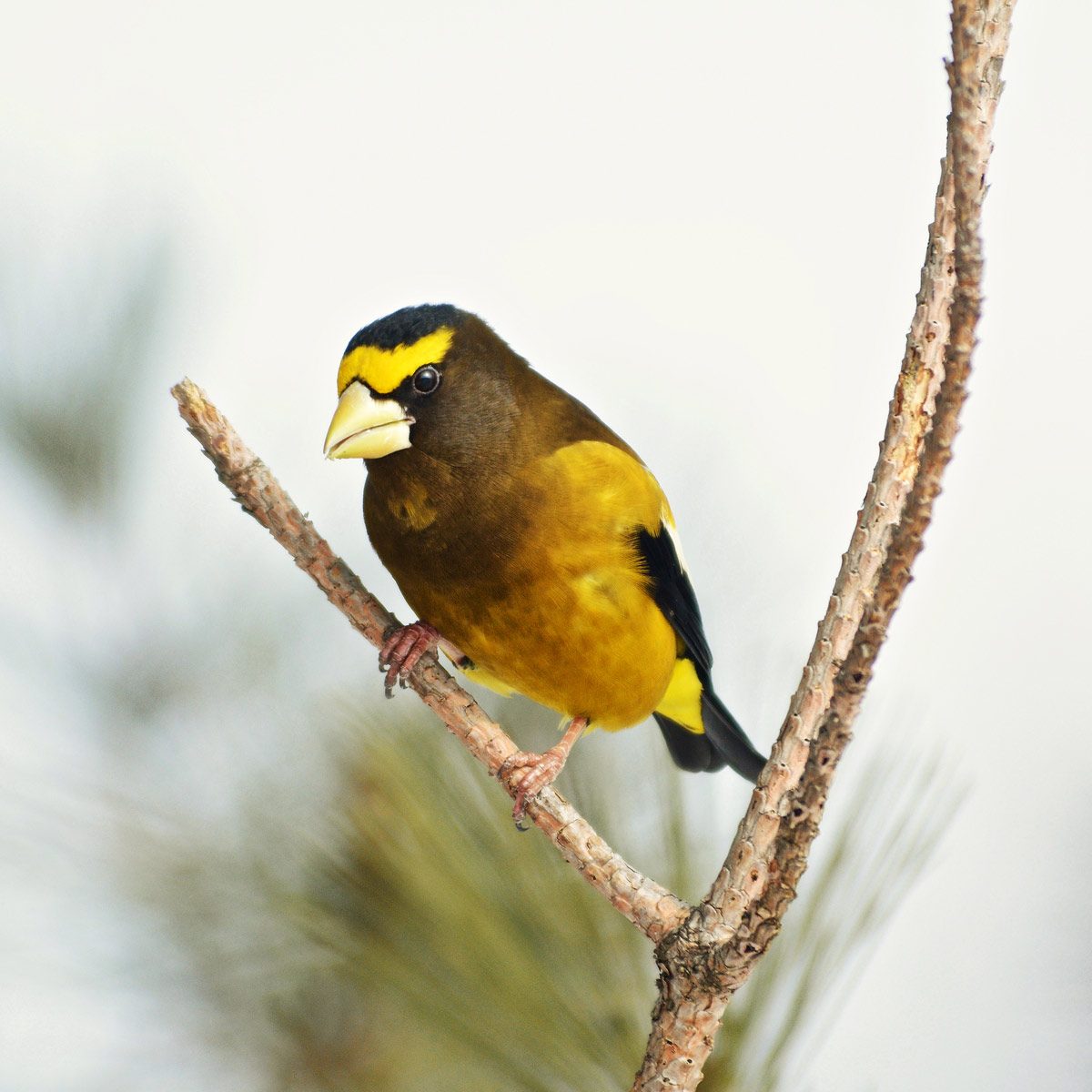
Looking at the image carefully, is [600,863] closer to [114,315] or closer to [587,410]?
[587,410]

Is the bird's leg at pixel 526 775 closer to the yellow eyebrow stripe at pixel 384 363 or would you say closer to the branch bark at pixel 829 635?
the branch bark at pixel 829 635

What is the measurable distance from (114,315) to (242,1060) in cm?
52

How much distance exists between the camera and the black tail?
937 millimetres

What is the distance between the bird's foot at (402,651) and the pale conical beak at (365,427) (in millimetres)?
109

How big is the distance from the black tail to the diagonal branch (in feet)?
0.75

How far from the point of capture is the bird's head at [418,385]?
72 cm

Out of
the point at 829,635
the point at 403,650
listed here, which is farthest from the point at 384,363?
the point at 829,635

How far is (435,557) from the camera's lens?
0.77m

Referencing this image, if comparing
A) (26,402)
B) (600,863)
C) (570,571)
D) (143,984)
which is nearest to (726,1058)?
(600,863)

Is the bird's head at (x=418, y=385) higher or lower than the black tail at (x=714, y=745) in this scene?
higher

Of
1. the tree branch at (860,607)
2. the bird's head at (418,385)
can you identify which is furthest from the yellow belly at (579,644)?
the tree branch at (860,607)

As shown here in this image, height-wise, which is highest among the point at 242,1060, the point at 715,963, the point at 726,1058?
the point at 715,963

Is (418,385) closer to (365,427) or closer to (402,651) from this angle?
(365,427)

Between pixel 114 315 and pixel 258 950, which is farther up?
pixel 114 315
